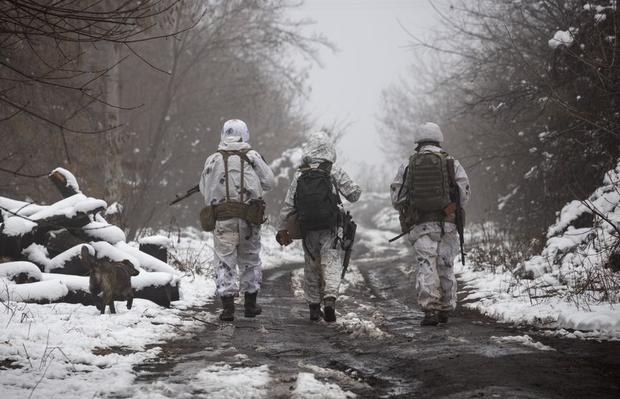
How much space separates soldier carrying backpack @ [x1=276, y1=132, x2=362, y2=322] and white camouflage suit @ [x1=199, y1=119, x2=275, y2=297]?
38 cm

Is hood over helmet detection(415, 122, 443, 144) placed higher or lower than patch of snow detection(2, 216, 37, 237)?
higher

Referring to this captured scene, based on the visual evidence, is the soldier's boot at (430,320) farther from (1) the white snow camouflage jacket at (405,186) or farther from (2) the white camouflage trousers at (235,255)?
(2) the white camouflage trousers at (235,255)

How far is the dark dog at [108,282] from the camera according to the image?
6250 millimetres

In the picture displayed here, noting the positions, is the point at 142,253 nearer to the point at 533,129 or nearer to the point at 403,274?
the point at 403,274

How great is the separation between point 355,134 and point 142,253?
15517 cm

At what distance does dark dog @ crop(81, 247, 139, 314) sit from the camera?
6250mm

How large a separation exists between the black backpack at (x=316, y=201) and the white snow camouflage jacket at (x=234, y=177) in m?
0.49

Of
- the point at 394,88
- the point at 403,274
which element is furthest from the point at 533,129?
the point at 394,88

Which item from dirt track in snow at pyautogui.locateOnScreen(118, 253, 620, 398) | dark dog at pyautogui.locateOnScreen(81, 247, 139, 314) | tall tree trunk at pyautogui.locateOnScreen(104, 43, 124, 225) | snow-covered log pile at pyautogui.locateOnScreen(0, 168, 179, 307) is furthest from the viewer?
tall tree trunk at pyautogui.locateOnScreen(104, 43, 124, 225)

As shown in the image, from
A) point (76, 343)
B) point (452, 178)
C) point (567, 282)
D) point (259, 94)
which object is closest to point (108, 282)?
point (76, 343)

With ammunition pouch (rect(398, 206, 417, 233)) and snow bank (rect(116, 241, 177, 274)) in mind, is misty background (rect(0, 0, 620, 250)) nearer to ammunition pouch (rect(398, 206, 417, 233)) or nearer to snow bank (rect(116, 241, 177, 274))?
snow bank (rect(116, 241, 177, 274))

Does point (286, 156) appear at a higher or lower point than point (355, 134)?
lower

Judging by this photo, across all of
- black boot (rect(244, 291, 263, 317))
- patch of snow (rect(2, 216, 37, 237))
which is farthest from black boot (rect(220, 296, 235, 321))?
patch of snow (rect(2, 216, 37, 237))

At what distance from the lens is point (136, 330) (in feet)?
18.5
